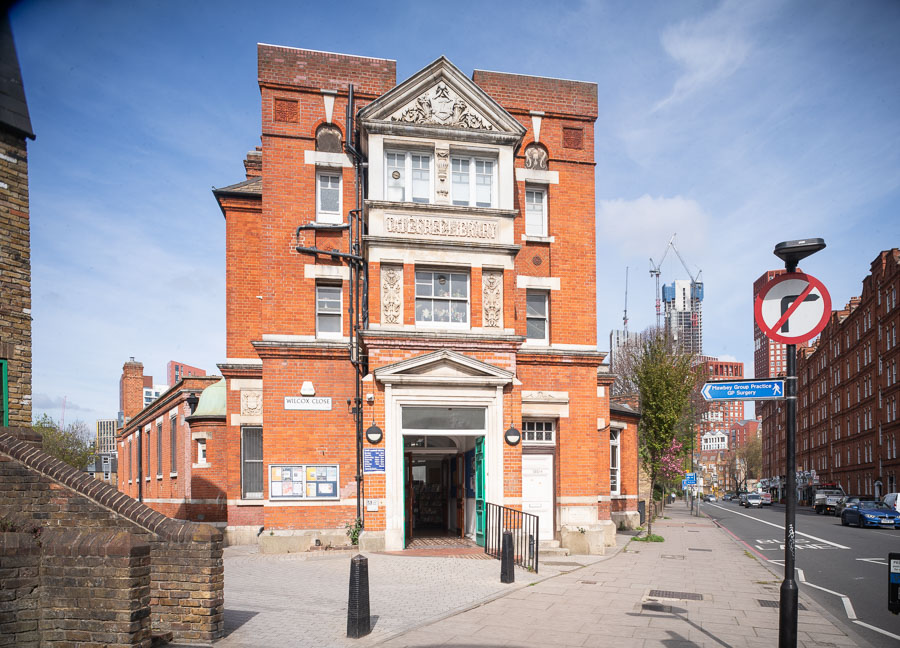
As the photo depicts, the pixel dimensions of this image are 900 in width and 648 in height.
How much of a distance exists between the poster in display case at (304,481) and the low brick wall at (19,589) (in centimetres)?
1025

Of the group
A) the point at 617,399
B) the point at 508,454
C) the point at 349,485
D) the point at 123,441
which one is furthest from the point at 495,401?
the point at 123,441

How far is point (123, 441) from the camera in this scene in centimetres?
4050

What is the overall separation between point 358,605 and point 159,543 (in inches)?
94.7

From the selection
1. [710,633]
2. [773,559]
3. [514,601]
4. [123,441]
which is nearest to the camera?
[710,633]

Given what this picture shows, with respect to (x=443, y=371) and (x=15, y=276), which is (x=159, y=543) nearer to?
(x=15, y=276)

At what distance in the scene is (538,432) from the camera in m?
19.5

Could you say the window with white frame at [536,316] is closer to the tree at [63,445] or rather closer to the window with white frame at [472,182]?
the window with white frame at [472,182]

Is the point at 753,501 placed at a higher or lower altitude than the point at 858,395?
lower

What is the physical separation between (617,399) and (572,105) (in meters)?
19.0

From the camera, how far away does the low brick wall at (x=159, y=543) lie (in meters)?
8.02

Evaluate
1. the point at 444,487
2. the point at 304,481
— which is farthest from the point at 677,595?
the point at 444,487

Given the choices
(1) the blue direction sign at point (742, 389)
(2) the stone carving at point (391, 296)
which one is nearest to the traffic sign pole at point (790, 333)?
(1) the blue direction sign at point (742, 389)

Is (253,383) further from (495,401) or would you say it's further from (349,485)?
(495,401)

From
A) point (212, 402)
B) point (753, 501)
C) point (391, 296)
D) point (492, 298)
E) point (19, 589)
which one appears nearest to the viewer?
point (19, 589)
